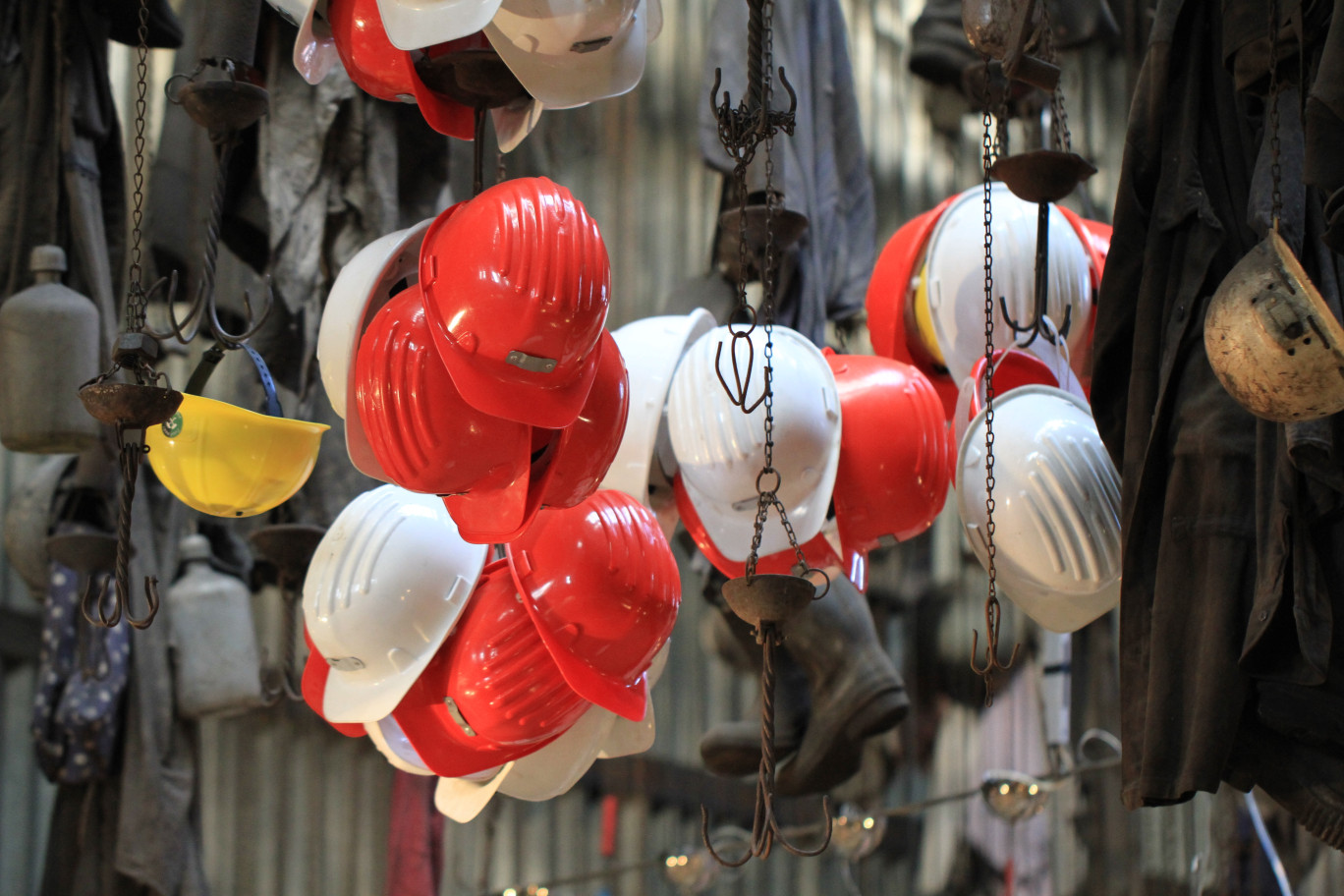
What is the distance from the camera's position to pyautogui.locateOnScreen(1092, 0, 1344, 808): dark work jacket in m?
2.37

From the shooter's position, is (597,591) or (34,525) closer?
(597,591)

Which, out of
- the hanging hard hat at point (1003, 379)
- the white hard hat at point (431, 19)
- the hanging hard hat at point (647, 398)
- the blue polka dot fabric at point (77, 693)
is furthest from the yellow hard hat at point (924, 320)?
the blue polka dot fabric at point (77, 693)

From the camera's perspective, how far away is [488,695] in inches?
106

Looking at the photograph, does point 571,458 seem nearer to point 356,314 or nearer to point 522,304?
point 522,304

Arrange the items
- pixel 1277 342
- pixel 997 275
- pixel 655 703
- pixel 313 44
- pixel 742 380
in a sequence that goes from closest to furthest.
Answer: pixel 1277 342 → pixel 313 44 → pixel 742 380 → pixel 997 275 → pixel 655 703

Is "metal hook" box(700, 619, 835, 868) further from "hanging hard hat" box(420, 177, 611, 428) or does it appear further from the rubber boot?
the rubber boot

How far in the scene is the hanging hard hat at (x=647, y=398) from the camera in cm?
295

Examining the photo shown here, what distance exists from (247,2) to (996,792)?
9.58ft

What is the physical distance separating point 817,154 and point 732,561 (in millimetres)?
1686

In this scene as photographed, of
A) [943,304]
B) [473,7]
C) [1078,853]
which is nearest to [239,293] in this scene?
[943,304]

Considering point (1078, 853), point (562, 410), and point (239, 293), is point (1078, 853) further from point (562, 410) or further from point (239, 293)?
point (562, 410)

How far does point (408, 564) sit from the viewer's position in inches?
111

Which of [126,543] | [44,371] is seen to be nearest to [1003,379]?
[126,543]

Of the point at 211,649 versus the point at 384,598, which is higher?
the point at 384,598
